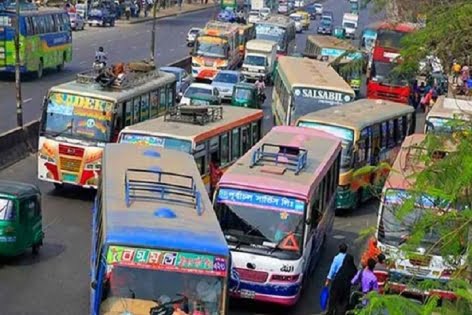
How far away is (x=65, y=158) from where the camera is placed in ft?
67.9

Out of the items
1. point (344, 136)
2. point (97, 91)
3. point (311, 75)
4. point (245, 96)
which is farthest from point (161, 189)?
point (245, 96)

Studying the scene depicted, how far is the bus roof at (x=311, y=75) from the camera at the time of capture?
28191mm

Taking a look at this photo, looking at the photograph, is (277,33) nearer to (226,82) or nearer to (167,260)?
(226,82)

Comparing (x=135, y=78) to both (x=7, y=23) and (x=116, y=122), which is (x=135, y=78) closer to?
(x=116, y=122)

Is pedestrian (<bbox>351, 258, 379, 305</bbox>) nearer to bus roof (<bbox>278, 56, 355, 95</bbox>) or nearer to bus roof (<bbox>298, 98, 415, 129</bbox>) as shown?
bus roof (<bbox>298, 98, 415, 129</bbox>)

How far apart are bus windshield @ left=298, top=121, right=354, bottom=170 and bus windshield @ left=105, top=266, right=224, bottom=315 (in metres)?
12.0

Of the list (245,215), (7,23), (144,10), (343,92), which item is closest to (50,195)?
(245,215)

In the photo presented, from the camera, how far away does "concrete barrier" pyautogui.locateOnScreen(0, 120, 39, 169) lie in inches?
952

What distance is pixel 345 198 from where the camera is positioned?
2253 cm

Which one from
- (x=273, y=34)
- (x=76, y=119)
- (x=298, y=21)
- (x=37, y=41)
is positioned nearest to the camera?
(x=76, y=119)

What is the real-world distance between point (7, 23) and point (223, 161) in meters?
19.6

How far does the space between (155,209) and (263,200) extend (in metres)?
3.38

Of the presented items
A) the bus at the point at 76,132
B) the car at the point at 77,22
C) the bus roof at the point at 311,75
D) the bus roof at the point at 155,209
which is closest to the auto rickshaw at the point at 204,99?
the bus roof at the point at 311,75

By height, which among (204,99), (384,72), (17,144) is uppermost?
(17,144)
